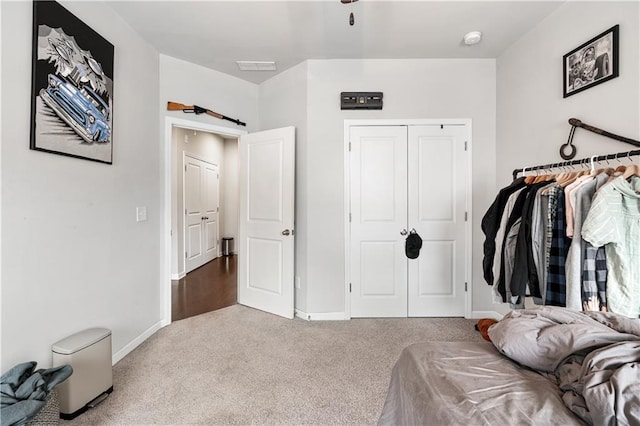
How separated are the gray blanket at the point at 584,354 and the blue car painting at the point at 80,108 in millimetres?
2583

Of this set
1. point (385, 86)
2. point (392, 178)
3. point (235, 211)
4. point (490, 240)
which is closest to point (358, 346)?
point (490, 240)

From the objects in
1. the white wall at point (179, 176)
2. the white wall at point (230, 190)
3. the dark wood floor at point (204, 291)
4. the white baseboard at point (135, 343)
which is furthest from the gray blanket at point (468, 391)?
the white wall at point (230, 190)

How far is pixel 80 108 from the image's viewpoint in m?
1.89

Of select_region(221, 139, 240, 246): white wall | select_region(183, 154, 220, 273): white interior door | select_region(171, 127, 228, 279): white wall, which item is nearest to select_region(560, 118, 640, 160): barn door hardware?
select_region(171, 127, 228, 279): white wall

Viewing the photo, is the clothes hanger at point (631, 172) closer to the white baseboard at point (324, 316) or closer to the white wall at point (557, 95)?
the white wall at point (557, 95)

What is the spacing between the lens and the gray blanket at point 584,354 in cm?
69

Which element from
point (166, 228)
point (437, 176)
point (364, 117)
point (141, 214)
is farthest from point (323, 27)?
point (166, 228)

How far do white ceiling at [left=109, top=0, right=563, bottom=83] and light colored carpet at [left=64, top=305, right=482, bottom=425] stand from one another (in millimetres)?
2662

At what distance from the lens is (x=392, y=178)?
3.01 m

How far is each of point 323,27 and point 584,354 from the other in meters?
2.62

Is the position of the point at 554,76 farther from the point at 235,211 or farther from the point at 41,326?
the point at 235,211

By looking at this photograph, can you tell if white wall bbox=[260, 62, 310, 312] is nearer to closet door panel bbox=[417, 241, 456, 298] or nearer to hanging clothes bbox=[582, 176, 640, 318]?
closet door panel bbox=[417, 241, 456, 298]

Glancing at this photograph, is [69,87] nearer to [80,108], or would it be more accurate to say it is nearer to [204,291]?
[80,108]

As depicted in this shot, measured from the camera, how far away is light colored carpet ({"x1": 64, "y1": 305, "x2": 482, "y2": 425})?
165cm
